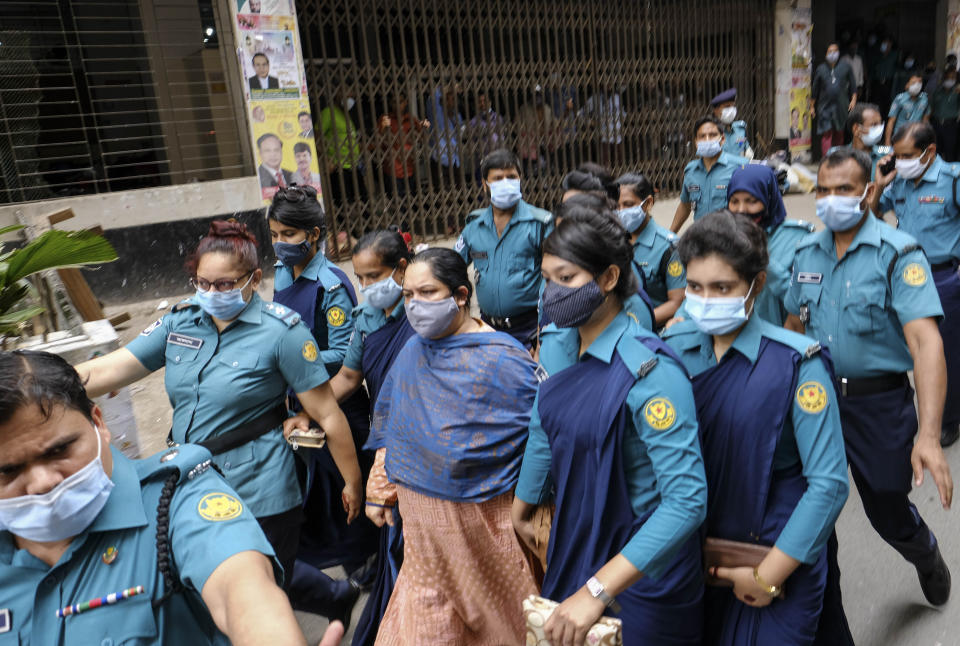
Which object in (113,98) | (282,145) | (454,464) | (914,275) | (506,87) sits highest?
(113,98)

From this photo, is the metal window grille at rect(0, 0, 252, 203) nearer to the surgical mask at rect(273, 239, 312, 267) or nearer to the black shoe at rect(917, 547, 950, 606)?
the surgical mask at rect(273, 239, 312, 267)

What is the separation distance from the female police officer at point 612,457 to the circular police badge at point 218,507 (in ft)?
2.57

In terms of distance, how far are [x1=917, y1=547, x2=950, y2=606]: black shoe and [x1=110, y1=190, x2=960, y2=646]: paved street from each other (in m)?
0.05

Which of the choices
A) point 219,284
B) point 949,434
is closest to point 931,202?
point 949,434

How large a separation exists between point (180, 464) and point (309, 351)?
1123mm

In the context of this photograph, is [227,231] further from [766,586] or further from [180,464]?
[766,586]

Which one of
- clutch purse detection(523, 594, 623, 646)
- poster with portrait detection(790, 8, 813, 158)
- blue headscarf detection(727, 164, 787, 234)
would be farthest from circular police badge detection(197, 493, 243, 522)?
poster with portrait detection(790, 8, 813, 158)

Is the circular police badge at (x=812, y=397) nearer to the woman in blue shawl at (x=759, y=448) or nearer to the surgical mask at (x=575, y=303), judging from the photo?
the woman in blue shawl at (x=759, y=448)

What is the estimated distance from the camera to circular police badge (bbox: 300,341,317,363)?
2578mm

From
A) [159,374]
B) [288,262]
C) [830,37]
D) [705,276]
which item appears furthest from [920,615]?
[830,37]

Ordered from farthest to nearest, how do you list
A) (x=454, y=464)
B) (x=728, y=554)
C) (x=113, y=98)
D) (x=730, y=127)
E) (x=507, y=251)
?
(x=730, y=127)
(x=113, y=98)
(x=507, y=251)
(x=454, y=464)
(x=728, y=554)

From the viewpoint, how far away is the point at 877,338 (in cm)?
281

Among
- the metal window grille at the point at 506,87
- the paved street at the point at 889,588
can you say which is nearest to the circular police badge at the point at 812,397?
the paved street at the point at 889,588

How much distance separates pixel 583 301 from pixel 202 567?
42.5 inches
